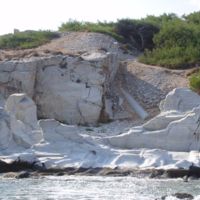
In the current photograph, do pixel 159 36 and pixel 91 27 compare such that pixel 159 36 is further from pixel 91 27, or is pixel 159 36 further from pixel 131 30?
pixel 91 27

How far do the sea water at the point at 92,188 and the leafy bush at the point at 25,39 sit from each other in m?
26.3

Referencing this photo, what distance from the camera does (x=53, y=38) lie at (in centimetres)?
5741

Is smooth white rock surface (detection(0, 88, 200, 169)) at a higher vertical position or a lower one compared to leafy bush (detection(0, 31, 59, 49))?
lower

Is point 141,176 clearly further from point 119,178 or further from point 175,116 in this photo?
point 175,116

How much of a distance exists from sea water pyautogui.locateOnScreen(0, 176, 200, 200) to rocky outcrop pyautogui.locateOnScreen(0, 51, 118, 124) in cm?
1385

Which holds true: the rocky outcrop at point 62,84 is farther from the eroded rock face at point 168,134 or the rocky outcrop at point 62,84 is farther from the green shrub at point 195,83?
the eroded rock face at point 168,134

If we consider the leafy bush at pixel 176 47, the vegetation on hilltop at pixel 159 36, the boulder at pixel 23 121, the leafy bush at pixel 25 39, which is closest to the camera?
the boulder at pixel 23 121

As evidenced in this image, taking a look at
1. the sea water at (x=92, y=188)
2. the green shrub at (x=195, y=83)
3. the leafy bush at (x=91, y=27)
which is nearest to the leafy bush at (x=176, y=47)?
the leafy bush at (x=91, y=27)

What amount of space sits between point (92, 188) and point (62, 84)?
18272mm

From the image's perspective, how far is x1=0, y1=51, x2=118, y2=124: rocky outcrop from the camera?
43.5 meters

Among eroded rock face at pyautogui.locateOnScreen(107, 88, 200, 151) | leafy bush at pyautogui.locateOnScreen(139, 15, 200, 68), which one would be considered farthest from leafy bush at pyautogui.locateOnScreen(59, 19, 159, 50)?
eroded rock face at pyautogui.locateOnScreen(107, 88, 200, 151)

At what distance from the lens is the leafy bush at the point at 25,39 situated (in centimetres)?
5509

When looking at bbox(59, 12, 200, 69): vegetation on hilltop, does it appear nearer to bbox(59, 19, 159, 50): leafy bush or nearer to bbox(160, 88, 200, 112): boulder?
bbox(59, 19, 159, 50): leafy bush

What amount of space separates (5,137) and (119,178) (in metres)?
6.21
